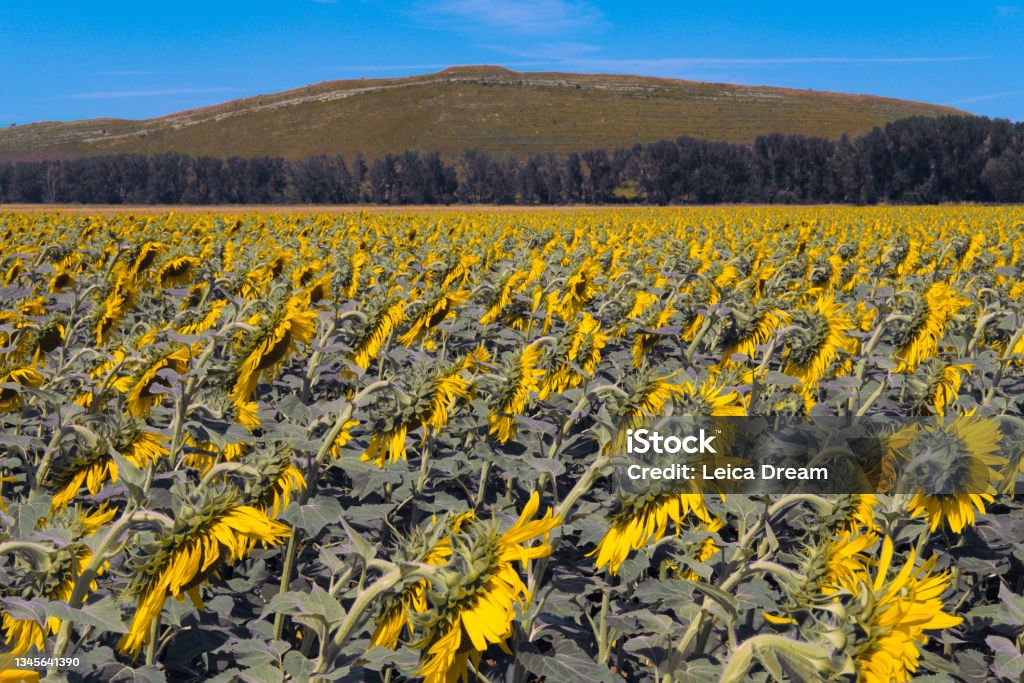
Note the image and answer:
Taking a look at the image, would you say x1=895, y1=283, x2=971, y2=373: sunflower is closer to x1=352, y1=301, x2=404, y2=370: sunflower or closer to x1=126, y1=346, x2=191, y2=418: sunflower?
x1=352, y1=301, x2=404, y2=370: sunflower

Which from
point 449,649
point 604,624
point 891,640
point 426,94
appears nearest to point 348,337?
point 604,624

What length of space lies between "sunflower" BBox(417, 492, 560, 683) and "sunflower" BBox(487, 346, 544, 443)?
5.80 ft

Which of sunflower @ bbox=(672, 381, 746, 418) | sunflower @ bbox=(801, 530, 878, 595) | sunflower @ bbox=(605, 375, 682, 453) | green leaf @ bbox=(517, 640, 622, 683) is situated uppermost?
sunflower @ bbox=(672, 381, 746, 418)

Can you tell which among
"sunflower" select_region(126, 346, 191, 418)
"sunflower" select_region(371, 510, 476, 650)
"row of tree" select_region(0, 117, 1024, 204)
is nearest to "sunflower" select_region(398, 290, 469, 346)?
"sunflower" select_region(126, 346, 191, 418)

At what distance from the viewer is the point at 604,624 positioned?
2.88 m

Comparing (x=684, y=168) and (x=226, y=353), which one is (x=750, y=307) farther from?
(x=684, y=168)

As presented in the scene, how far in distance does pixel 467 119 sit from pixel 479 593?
136 m

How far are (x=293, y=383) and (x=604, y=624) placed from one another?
2.61m

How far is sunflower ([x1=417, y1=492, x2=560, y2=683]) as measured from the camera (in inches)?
56.6

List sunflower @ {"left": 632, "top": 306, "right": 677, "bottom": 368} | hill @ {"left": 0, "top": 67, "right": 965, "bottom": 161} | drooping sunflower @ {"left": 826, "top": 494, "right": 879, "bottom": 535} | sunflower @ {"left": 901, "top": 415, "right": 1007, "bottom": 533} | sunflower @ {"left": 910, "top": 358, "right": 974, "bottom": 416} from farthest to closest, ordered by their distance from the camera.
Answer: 1. hill @ {"left": 0, "top": 67, "right": 965, "bottom": 161}
2. sunflower @ {"left": 632, "top": 306, "right": 677, "bottom": 368}
3. sunflower @ {"left": 910, "top": 358, "right": 974, "bottom": 416}
4. drooping sunflower @ {"left": 826, "top": 494, "right": 879, "bottom": 535}
5. sunflower @ {"left": 901, "top": 415, "right": 1007, "bottom": 533}

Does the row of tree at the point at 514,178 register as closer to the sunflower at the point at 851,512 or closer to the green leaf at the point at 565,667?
the sunflower at the point at 851,512

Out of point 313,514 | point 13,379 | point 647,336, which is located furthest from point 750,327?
point 13,379

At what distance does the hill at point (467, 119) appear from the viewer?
12250 cm

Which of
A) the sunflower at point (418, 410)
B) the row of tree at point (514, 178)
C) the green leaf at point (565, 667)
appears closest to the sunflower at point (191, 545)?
the sunflower at point (418, 410)
